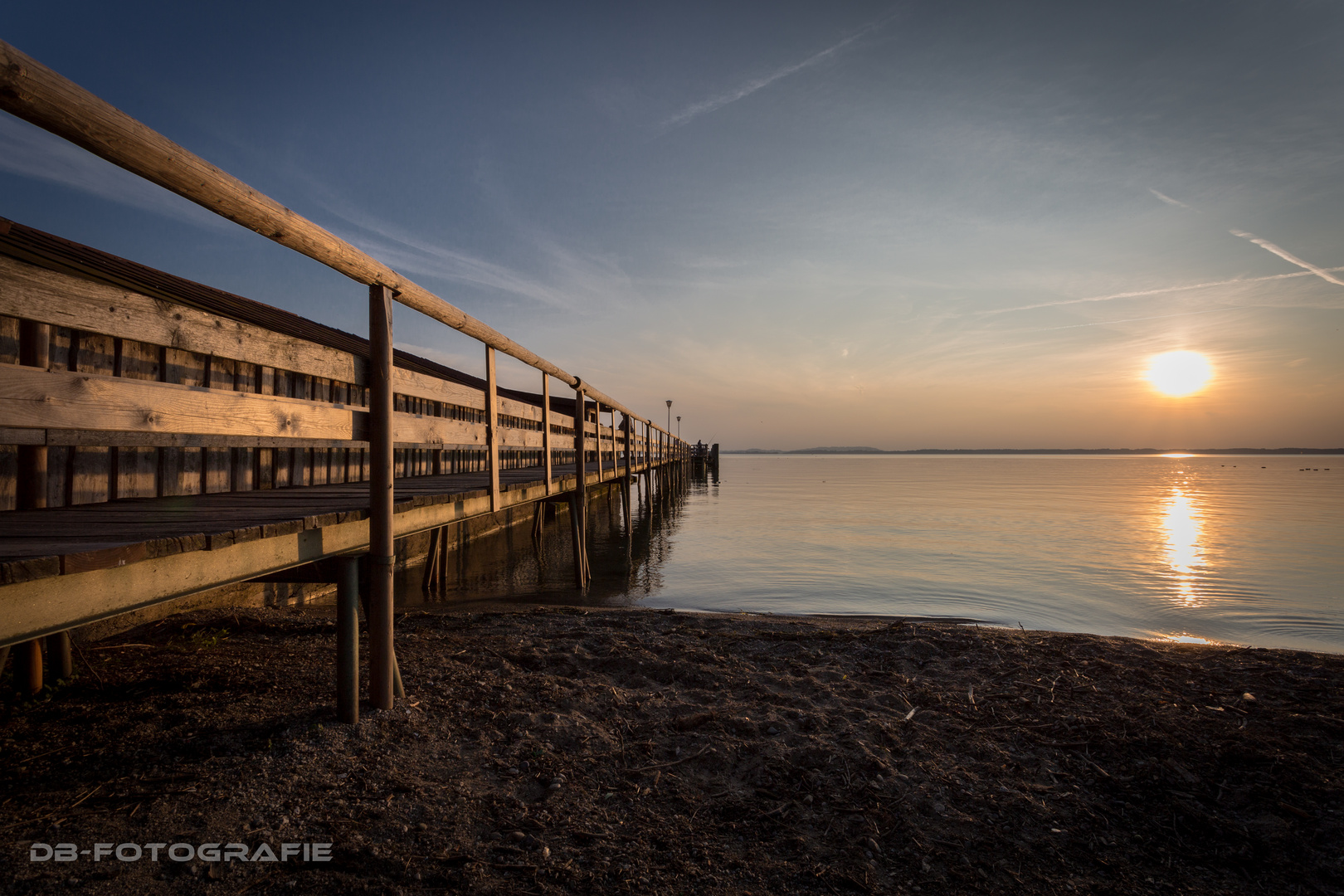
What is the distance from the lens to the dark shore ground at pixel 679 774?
2.39 metres

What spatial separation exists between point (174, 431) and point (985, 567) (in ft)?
41.7

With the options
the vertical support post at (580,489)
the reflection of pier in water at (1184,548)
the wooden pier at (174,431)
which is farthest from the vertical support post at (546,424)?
the reflection of pier in water at (1184,548)

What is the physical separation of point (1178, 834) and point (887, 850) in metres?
1.31

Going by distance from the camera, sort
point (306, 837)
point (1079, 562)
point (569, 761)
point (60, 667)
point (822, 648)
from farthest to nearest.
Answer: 1. point (1079, 562)
2. point (822, 648)
3. point (60, 667)
4. point (569, 761)
5. point (306, 837)

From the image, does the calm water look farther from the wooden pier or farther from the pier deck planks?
the pier deck planks

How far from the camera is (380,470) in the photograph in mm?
3289

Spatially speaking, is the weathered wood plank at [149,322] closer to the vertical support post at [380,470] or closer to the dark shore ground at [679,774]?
the vertical support post at [380,470]

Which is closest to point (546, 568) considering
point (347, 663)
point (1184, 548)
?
point (347, 663)

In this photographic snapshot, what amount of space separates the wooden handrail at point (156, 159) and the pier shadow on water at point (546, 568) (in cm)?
625

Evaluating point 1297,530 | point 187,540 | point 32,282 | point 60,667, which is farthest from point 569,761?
point 1297,530

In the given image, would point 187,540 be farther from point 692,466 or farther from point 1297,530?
point 692,466

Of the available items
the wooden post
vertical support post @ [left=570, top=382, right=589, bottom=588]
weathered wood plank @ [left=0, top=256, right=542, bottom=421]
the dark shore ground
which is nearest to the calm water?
vertical support post @ [left=570, top=382, right=589, bottom=588]

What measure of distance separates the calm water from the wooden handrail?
678 centimetres

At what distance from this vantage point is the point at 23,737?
301 centimetres
